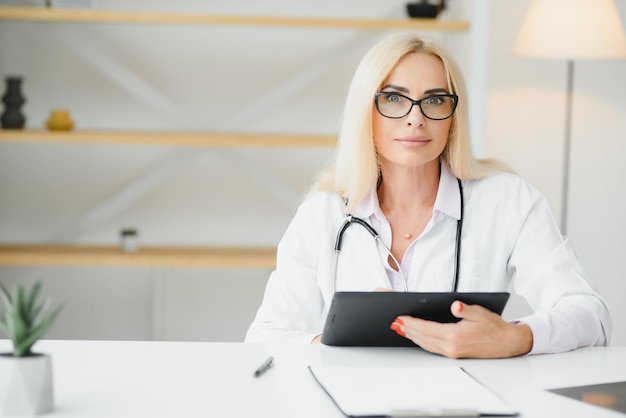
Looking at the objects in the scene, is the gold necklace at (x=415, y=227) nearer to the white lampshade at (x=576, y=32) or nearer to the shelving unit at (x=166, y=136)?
the white lampshade at (x=576, y=32)

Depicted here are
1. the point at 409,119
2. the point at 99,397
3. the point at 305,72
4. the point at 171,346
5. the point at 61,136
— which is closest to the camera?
the point at 99,397

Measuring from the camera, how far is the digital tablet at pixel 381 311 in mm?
1631

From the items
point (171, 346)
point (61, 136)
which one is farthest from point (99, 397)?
point (61, 136)

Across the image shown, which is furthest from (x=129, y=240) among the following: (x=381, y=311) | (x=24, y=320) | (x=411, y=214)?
(x=24, y=320)

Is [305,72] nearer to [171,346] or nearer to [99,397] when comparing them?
[171,346]

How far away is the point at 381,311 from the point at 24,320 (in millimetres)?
640

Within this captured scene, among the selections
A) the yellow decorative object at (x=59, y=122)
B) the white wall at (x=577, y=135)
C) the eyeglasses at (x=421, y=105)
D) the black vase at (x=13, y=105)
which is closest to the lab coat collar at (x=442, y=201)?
the eyeglasses at (x=421, y=105)

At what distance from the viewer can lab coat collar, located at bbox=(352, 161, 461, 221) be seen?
215 centimetres

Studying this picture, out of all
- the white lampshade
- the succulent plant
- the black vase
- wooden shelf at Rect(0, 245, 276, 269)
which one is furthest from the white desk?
the black vase

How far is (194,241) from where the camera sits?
160 inches

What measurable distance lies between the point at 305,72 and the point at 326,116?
238 mm

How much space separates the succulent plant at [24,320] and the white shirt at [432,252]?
768 mm

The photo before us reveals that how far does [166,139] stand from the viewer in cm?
360

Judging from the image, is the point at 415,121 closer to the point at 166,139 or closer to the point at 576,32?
the point at 576,32
